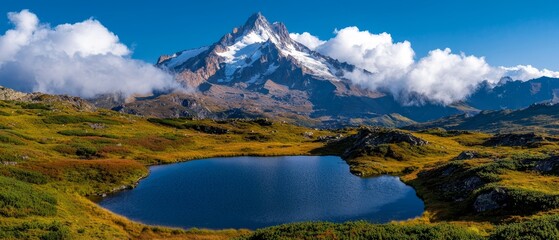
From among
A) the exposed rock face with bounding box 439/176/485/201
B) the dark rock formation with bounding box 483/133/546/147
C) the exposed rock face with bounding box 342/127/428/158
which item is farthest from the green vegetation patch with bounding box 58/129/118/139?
the dark rock formation with bounding box 483/133/546/147

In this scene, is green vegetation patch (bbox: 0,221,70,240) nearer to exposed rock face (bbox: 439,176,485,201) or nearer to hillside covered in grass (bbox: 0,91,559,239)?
hillside covered in grass (bbox: 0,91,559,239)

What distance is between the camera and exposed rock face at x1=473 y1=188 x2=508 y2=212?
62.9 metres

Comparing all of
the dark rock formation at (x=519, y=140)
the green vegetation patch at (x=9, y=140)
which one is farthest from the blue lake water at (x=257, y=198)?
the dark rock formation at (x=519, y=140)

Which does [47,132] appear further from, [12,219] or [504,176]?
[504,176]

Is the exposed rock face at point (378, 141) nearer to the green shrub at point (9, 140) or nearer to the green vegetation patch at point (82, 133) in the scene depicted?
the green vegetation patch at point (82, 133)

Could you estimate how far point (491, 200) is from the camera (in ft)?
212

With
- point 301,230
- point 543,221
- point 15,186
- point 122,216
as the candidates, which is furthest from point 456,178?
point 15,186

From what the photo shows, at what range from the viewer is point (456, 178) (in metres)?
91.7

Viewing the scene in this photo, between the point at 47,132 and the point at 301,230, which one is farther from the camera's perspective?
the point at 47,132

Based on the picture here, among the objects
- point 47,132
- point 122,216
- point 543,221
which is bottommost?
point 122,216

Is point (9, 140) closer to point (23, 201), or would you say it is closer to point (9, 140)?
point (9, 140)

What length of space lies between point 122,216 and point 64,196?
11.1 meters

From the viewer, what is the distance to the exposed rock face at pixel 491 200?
6294cm

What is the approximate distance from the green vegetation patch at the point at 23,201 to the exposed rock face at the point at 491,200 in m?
63.6
